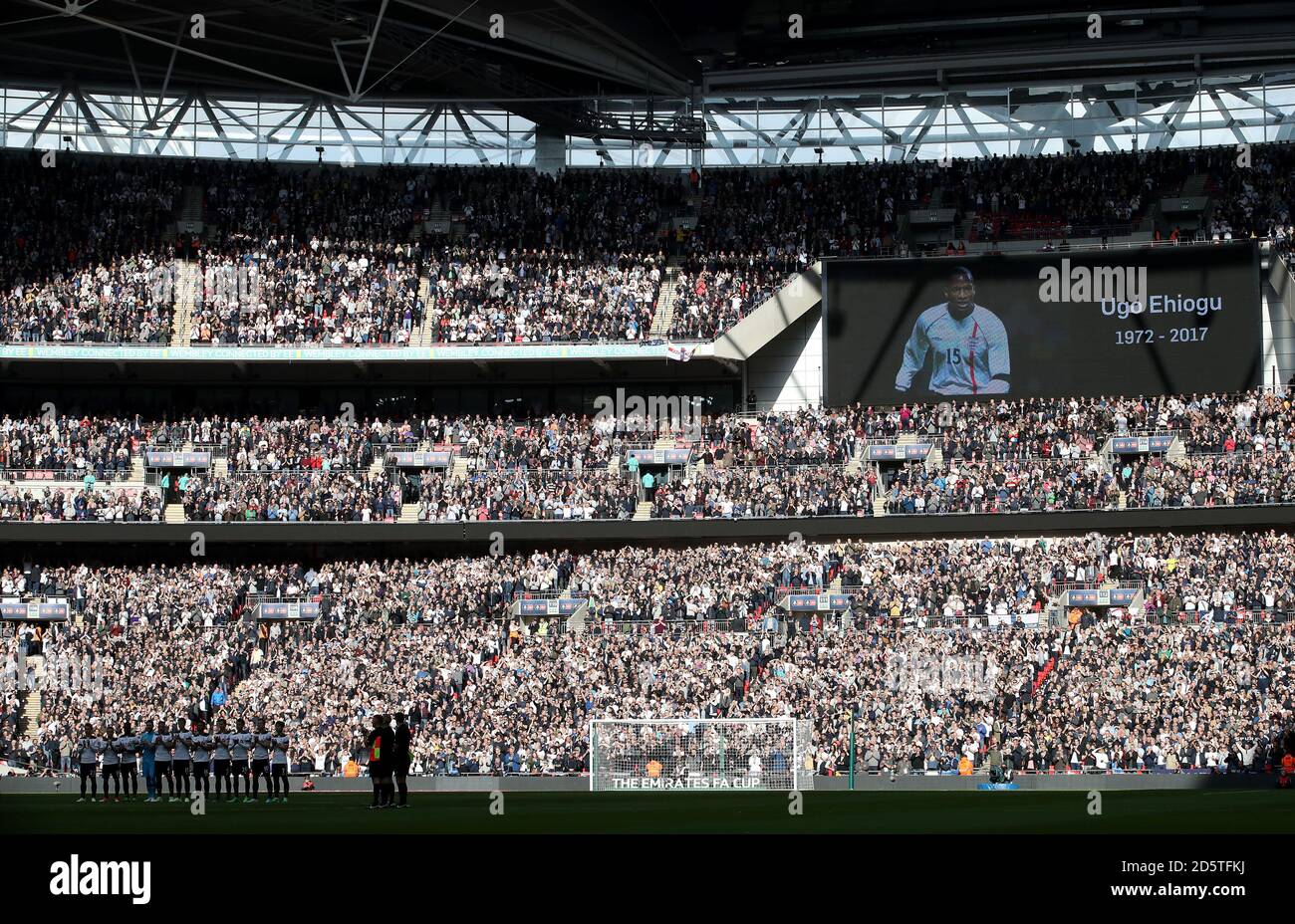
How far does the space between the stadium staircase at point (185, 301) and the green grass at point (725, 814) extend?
22099mm

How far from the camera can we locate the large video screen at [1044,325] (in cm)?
4703

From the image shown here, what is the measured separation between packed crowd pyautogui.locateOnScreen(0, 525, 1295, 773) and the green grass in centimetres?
527

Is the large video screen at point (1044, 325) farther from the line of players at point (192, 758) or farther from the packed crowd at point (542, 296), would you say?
the line of players at point (192, 758)

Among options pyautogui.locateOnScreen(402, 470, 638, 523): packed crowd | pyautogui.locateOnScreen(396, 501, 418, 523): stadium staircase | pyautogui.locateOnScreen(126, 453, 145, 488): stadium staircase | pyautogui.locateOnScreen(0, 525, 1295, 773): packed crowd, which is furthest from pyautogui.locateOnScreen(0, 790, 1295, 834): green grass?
pyautogui.locateOnScreen(126, 453, 145, 488): stadium staircase

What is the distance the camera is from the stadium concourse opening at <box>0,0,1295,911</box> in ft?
120

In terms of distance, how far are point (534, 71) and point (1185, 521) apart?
2581 cm

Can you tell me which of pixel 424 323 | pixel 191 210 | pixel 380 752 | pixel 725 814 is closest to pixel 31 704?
pixel 424 323

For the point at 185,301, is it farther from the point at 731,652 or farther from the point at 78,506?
the point at 731,652

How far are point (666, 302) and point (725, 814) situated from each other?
29966mm

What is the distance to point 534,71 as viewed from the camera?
52.7m

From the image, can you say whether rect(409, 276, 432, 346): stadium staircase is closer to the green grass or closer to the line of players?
the line of players

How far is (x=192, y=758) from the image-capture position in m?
26.8
